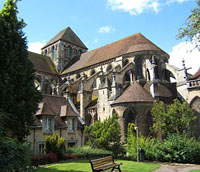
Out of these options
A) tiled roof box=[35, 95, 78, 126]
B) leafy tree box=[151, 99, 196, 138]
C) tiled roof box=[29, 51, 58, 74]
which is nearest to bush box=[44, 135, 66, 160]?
tiled roof box=[35, 95, 78, 126]

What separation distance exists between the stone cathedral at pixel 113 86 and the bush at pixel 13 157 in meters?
7.03

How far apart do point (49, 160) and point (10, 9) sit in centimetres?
935

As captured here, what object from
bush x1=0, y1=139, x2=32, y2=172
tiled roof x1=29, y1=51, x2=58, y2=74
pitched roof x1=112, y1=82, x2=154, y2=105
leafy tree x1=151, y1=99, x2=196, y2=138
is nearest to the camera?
bush x1=0, y1=139, x2=32, y2=172

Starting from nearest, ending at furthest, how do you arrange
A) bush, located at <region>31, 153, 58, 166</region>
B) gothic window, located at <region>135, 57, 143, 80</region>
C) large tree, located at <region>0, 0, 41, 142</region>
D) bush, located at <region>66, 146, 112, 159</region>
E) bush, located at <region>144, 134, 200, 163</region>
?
large tree, located at <region>0, 0, 41, 142</region>, bush, located at <region>31, 153, 58, 166</region>, bush, located at <region>144, 134, 200, 163</region>, bush, located at <region>66, 146, 112, 159</region>, gothic window, located at <region>135, 57, 143, 80</region>

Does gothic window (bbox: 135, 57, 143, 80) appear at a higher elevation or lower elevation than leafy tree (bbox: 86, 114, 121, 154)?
higher

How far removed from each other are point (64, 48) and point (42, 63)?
6.31 metres

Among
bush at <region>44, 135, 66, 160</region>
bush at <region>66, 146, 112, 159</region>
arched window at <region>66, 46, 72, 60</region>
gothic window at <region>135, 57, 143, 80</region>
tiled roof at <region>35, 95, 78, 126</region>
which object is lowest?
bush at <region>66, 146, 112, 159</region>

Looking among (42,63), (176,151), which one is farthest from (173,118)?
(42,63)

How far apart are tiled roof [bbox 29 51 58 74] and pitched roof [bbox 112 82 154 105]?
19.6 metres

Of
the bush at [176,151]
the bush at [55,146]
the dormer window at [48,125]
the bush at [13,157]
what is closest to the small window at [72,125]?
the dormer window at [48,125]

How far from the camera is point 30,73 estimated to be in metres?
12.5

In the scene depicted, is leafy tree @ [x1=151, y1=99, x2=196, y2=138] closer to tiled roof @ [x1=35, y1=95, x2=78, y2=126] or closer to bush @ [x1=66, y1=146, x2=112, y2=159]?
bush @ [x1=66, y1=146, x2=112, y2=159]

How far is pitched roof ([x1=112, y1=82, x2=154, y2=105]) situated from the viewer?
2334cm

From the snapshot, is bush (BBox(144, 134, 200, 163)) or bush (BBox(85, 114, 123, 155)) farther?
bush (BBox(85, 114, 123, 155))
